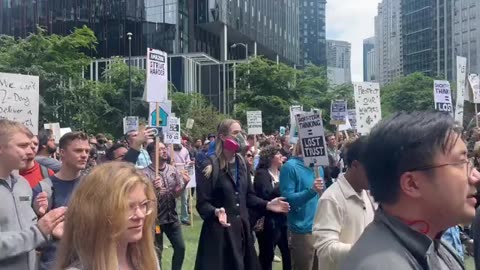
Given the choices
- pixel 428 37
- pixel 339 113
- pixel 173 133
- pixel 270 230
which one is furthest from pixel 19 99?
pixel 428 37

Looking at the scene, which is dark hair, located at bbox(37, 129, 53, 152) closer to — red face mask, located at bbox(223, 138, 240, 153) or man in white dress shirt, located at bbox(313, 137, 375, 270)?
red face mask, located at bbox(223, 138, 240, 153)

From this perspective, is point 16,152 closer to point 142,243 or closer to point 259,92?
point 142,243

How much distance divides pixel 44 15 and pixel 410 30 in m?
77.0

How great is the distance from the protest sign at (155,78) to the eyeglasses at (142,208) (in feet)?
19.2

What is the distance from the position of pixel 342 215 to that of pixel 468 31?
108 m

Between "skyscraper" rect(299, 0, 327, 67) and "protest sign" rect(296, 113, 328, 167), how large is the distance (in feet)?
559

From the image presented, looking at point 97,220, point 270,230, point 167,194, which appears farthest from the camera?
point 270,230

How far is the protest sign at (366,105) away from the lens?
11297 mm

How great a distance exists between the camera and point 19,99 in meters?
7.40

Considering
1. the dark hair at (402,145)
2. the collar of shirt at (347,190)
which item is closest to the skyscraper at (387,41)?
the collar of shirt at (347,190)

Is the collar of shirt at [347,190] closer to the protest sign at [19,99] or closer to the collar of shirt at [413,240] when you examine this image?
the collar of shirt at [413,240]

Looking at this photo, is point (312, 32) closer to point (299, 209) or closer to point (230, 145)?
point (299, 209)

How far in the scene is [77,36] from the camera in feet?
109

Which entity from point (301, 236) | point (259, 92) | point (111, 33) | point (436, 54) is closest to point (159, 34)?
point (111, 33)
